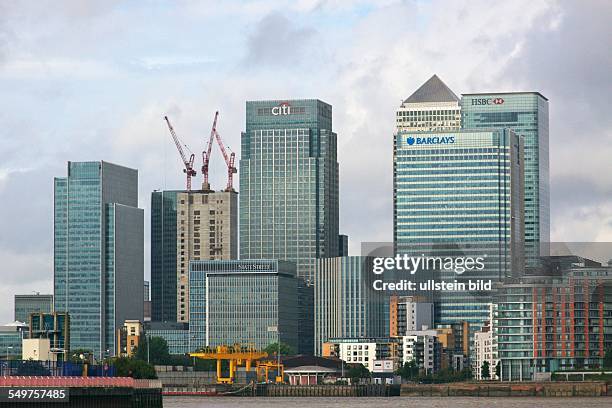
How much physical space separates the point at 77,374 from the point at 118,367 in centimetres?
5184

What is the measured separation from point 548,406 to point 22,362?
3058 inches

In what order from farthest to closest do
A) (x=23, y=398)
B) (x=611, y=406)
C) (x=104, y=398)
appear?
(x=611, y=406) → (x=104, y=398) → (x=23, y=398)

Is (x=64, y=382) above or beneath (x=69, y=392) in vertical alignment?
above

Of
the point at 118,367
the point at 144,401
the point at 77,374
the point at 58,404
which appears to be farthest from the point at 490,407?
the point at 58,404

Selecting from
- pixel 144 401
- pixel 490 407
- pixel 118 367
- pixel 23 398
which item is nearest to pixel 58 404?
pixel 23 398

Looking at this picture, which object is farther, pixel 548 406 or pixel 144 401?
pixel 548 406

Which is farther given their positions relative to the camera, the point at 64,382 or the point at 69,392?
the point at 64,382

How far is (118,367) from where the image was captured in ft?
640

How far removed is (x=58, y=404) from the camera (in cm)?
12494

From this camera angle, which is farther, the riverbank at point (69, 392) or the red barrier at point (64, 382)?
the red barrier at point (64, 382)

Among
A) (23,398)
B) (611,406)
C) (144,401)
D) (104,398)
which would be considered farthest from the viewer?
(611,406)

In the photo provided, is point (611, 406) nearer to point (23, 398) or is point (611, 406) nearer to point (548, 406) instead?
point (548, 406)

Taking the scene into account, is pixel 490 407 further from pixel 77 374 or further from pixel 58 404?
pixel 58 404

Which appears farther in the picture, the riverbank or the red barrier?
the red barrier
